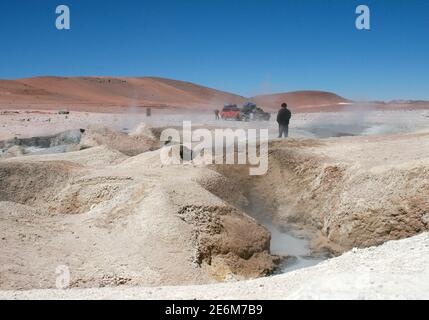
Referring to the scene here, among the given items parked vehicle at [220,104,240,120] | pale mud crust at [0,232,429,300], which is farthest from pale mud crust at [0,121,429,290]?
parked vehicle at [220,104,240,120]

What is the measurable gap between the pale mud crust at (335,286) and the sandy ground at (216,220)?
0.04 ft

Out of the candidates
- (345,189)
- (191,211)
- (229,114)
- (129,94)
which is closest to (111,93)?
(129,94)

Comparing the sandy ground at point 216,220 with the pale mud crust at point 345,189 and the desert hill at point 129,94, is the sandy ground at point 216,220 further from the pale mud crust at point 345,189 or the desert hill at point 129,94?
the desert hill at point 129,94

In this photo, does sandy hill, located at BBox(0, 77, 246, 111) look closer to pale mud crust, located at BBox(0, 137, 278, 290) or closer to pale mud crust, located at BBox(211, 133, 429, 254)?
pale mud crust, located at BBox(211, 133, 429, 254)

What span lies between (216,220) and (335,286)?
14.4 ft

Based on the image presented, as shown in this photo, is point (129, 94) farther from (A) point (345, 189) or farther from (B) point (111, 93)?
(A) point (345, 189)

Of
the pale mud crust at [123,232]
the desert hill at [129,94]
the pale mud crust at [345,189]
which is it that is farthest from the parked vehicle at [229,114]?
the pale mud crust at [123,232]

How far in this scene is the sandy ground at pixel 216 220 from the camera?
4621 mm

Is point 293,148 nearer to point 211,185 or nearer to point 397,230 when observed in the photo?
point 211,185

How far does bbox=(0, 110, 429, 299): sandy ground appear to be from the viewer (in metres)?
4.62

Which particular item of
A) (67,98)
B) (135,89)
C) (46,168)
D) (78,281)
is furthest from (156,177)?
(135,89)


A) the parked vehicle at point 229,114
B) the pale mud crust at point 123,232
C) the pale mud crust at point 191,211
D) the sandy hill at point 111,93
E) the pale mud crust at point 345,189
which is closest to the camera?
the pale mud crust at point 123,232

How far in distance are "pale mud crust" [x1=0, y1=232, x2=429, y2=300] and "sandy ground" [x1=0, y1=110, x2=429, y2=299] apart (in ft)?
0.04

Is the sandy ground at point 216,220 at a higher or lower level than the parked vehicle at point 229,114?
lower
